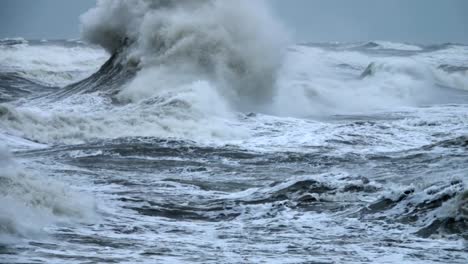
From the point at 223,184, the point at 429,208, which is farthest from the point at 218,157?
the point at 429,208

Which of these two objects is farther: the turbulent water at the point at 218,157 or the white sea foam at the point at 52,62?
the white sea foam at the point at 52,62

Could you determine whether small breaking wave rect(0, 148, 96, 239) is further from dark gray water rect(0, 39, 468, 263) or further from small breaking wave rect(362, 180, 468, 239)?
small breaking wave rect(362, 180, 468, 239)

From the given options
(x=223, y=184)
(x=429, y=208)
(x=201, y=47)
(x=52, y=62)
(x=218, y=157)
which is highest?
(x=52, y=62)

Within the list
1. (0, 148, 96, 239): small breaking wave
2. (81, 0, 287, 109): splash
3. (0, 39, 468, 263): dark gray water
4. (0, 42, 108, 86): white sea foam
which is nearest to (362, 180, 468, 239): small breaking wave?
(0, 39, 468, 263): dark gray water

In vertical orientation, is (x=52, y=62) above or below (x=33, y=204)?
above

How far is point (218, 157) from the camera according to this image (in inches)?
487

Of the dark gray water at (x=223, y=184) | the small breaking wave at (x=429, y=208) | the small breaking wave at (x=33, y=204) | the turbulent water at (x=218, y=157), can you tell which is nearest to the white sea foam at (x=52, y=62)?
the turbulent water at (x=218, y=157)

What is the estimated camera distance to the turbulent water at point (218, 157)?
270 inches

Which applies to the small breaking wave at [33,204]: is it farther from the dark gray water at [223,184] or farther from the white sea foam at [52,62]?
the white sea foam at [52,62]

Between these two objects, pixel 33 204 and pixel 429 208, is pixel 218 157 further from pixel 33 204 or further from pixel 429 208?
pixel 33 204

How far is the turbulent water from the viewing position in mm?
6855

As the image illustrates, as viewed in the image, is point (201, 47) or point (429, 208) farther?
point (201, 47)

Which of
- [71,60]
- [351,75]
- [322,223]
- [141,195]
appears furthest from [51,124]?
[71,60]

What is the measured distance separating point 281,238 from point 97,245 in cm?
170
